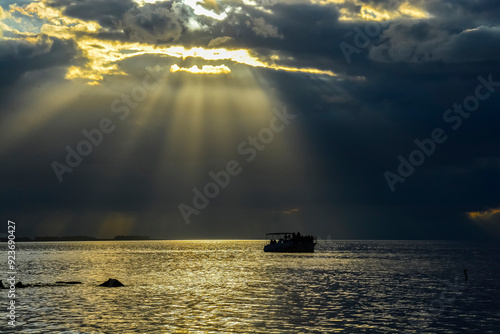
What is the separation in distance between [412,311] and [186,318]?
22.0 metres

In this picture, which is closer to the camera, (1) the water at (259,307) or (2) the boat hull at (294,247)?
(1) the water at (259,307)

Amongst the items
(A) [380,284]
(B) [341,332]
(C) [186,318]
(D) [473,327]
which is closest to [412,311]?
(D) [473,327]

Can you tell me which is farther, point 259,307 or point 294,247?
point 294,247

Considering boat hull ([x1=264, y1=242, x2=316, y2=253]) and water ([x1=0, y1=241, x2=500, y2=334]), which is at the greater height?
boat hull ([x1=264, y1=242, x2=316, y2=253])

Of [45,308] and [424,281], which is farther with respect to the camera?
[424,281]

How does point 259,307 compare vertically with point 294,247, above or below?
below

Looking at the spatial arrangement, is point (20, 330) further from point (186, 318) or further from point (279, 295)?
point (279, 295)

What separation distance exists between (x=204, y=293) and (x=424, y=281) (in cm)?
3995

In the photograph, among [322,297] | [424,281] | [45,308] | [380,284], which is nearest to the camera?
[45,308]

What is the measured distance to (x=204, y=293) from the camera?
63656 millimetres

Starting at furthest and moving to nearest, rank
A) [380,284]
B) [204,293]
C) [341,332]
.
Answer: [380,284], [204,293], [341,332]

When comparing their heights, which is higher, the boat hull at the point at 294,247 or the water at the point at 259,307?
the boat hull at the point at 294,247

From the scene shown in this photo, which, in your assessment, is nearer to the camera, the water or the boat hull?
the water

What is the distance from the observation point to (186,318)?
145 feet
